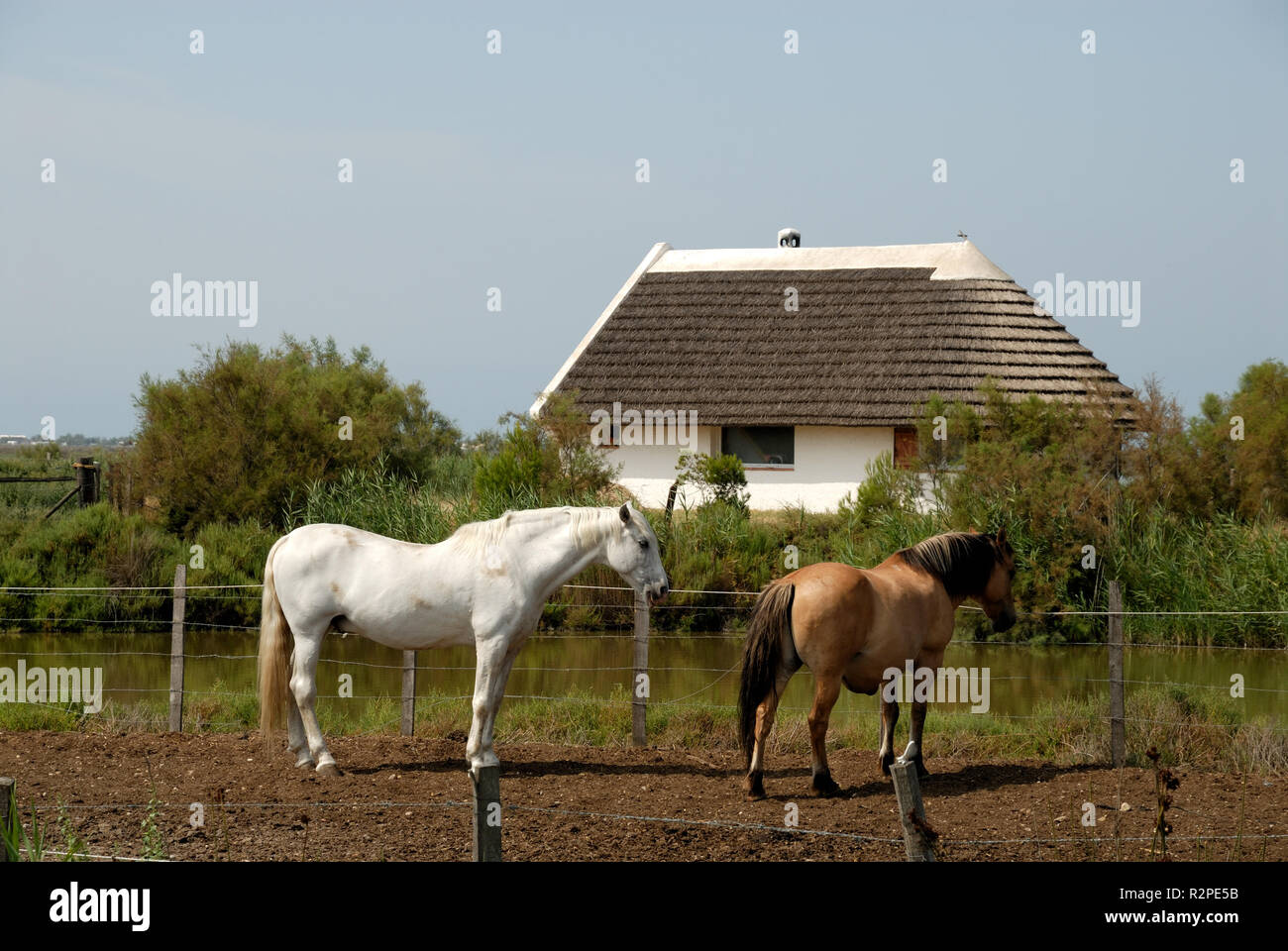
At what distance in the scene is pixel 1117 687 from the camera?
8797 mm

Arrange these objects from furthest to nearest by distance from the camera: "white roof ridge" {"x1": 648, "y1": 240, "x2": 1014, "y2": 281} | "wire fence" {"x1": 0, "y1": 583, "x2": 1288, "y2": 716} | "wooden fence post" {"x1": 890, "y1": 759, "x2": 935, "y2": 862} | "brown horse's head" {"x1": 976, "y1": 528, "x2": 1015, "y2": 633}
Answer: "white roof ridge" {"x1": 648, "y1": 240, "x2": 1014, "y2": 281} < "wire fence" {"x1": 0, "y1": 583, "x2": 1288, "y2": 716} < "brown horse's head" {"x1": 976, "y1": 528, "x2": 1015, "y2": 633} < "wooden fence post" {"x1": 890, "y1": 759, "x2": 935, "y2": 862}

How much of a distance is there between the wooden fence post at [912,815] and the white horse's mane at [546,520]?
3521 millimetres

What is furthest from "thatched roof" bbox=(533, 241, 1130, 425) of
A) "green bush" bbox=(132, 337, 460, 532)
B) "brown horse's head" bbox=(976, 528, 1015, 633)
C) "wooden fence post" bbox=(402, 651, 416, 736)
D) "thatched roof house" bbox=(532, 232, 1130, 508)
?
"wooden fence post" bbox=(402, 651, 416, 736)

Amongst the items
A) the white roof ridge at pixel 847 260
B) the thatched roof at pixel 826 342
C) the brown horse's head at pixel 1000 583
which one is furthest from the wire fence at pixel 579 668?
the white roof ridge at pixel 847 260

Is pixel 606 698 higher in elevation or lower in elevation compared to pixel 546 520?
lower

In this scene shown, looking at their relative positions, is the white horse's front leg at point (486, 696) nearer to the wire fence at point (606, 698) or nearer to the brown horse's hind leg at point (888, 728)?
the wire fence at point (606, 698)

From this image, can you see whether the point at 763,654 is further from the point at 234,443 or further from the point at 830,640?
the point at 234,443

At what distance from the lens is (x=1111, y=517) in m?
17.5

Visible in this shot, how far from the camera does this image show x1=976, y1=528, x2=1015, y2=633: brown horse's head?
8.44 m

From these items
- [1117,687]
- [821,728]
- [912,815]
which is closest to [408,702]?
[821,728]

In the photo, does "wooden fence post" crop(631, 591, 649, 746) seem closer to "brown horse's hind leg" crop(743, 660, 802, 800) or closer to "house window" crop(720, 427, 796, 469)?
"brown horse's hind leg" crop(743, 660, 802, 800)

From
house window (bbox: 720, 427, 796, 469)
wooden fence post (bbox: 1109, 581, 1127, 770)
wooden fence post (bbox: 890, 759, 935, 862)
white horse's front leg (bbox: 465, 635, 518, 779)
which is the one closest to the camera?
wooden fence post (bbox: 890, 759, 935, 862)

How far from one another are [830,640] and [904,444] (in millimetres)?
16889

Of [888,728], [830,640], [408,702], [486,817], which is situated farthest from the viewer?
[408,702]
